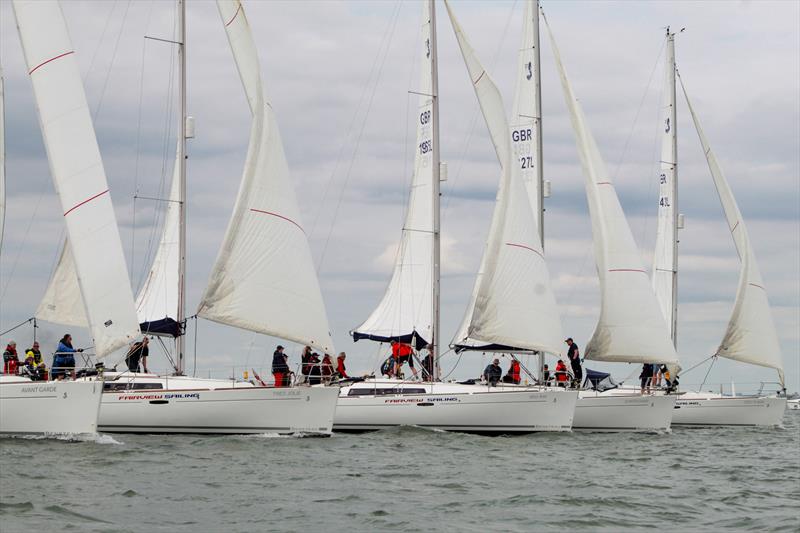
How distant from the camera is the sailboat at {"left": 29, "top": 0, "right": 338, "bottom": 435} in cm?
3147

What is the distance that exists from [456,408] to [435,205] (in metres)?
7.76

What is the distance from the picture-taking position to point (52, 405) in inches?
1086

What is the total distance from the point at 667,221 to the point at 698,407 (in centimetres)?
871

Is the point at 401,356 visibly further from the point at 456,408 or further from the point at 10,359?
the point at 10,359

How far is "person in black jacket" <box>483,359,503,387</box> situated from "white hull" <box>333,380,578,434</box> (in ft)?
3.95

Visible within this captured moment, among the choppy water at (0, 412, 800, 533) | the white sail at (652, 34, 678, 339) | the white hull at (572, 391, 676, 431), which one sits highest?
the white sail at (652, 34, 678, 339)

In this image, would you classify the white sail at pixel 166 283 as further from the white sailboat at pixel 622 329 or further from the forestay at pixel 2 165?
the white sailboat at pixel 622 329

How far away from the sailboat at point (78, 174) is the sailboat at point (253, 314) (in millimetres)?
2298

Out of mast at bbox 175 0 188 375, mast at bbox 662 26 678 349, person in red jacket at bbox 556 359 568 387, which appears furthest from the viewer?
mast at bbox 662 26 678 349

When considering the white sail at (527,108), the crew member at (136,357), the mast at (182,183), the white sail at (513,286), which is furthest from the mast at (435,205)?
the crew member at (136,357)

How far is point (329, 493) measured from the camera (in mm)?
23250

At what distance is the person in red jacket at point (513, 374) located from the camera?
38.4 metres

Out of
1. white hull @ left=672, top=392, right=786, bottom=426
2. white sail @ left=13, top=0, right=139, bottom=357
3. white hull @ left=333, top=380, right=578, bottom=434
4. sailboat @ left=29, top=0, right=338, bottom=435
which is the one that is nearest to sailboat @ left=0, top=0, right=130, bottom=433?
white sail @ left=13, top=0, right=139, bottom=357

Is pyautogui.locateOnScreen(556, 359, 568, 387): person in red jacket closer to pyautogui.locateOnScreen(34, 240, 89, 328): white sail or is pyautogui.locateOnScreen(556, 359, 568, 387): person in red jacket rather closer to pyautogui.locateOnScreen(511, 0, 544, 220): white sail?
pyautogui.locateOnScreen(511, 0, 544, 220): white sail
